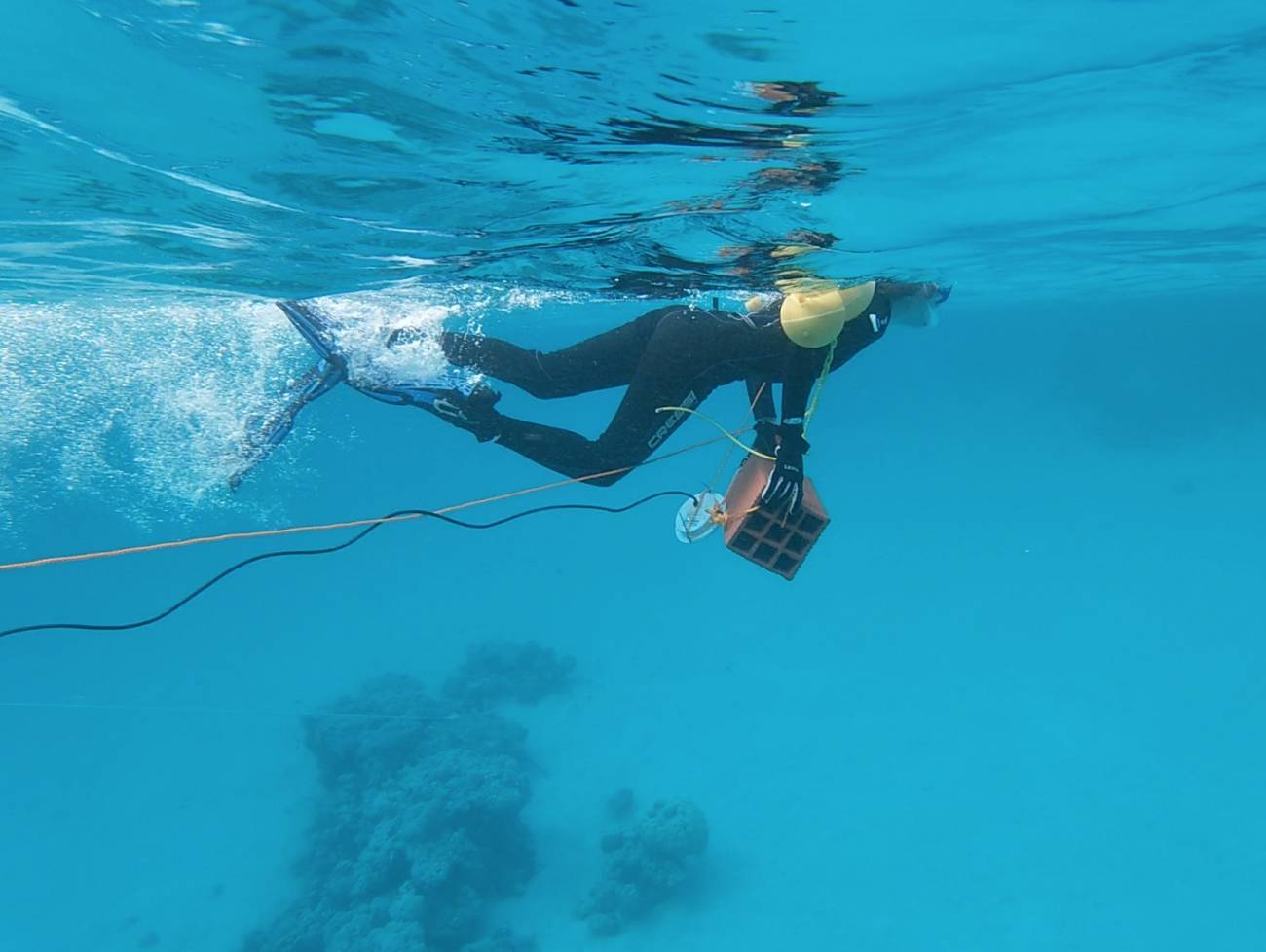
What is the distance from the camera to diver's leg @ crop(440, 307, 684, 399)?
798 centimetres

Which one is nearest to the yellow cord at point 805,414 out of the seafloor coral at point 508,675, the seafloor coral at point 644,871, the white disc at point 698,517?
the white disc at point 698,517

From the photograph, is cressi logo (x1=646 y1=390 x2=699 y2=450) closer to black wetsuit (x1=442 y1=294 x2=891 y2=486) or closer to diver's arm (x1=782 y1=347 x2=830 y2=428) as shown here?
black wetsuit (x1=442 y1=294 x2=891 y2=486)

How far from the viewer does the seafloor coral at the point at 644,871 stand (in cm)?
1448

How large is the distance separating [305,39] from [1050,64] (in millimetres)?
5338

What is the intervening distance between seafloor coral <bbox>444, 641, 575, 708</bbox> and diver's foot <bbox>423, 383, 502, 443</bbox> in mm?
15659

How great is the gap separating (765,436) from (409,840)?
11997 millimetres

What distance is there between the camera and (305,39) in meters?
4.77

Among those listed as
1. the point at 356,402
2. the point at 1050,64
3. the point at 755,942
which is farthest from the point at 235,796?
the point at 356,402

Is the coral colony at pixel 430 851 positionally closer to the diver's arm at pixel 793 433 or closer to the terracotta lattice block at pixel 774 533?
the terracotta lattice block at pixel 774 533

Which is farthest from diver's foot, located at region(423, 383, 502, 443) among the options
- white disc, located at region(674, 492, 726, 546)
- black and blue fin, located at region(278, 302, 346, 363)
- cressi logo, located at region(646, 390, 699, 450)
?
white disc, located at region(674, 492, 726, 546)

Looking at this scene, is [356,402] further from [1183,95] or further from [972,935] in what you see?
[1183,95]

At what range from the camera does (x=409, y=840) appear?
47.9ft

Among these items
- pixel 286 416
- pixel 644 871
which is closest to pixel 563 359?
pixel 286 416

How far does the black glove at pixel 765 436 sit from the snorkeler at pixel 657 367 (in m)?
0.01
